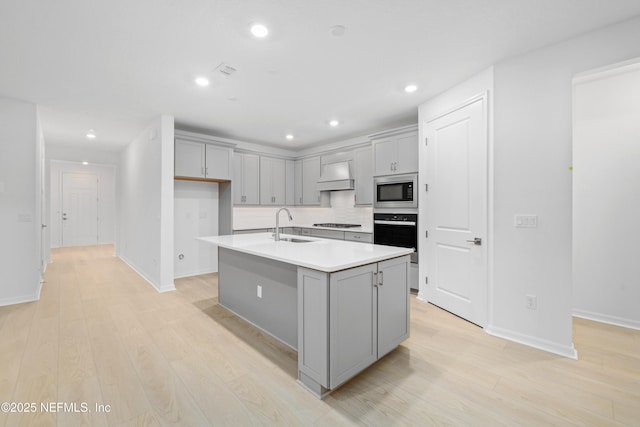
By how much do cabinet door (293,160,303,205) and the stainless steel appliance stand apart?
7.05 ft

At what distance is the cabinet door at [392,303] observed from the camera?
Answer: 7.08ft

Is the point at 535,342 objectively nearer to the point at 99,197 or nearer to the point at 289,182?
the point at 289,182

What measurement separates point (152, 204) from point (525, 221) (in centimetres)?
495

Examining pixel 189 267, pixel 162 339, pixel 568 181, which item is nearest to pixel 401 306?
pixel 568 181

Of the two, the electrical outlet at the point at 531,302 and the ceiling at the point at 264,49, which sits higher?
the ceiling at the point at 264,49

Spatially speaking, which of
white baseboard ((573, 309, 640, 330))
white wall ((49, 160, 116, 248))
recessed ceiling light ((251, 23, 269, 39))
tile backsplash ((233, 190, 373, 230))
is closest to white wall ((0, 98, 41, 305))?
tile backsplash ((233, 190, 373, 230))

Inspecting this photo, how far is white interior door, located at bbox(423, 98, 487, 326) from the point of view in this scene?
2846mm

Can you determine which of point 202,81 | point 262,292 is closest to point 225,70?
point 202,81

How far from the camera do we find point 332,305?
1.77m

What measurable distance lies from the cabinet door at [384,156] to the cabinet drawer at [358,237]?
3.34 ft

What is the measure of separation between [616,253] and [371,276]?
2.83 meters

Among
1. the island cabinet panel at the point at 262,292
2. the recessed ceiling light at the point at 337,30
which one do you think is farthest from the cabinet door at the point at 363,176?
the recessed ceiling light at the point at 337,30

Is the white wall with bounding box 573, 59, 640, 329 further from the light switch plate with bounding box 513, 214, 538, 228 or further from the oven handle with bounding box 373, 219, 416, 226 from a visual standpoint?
the oven handle with bounding box 373, 219, 416, 226

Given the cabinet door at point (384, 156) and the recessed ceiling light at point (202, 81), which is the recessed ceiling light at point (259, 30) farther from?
the cabinet door at point (384, 156)
